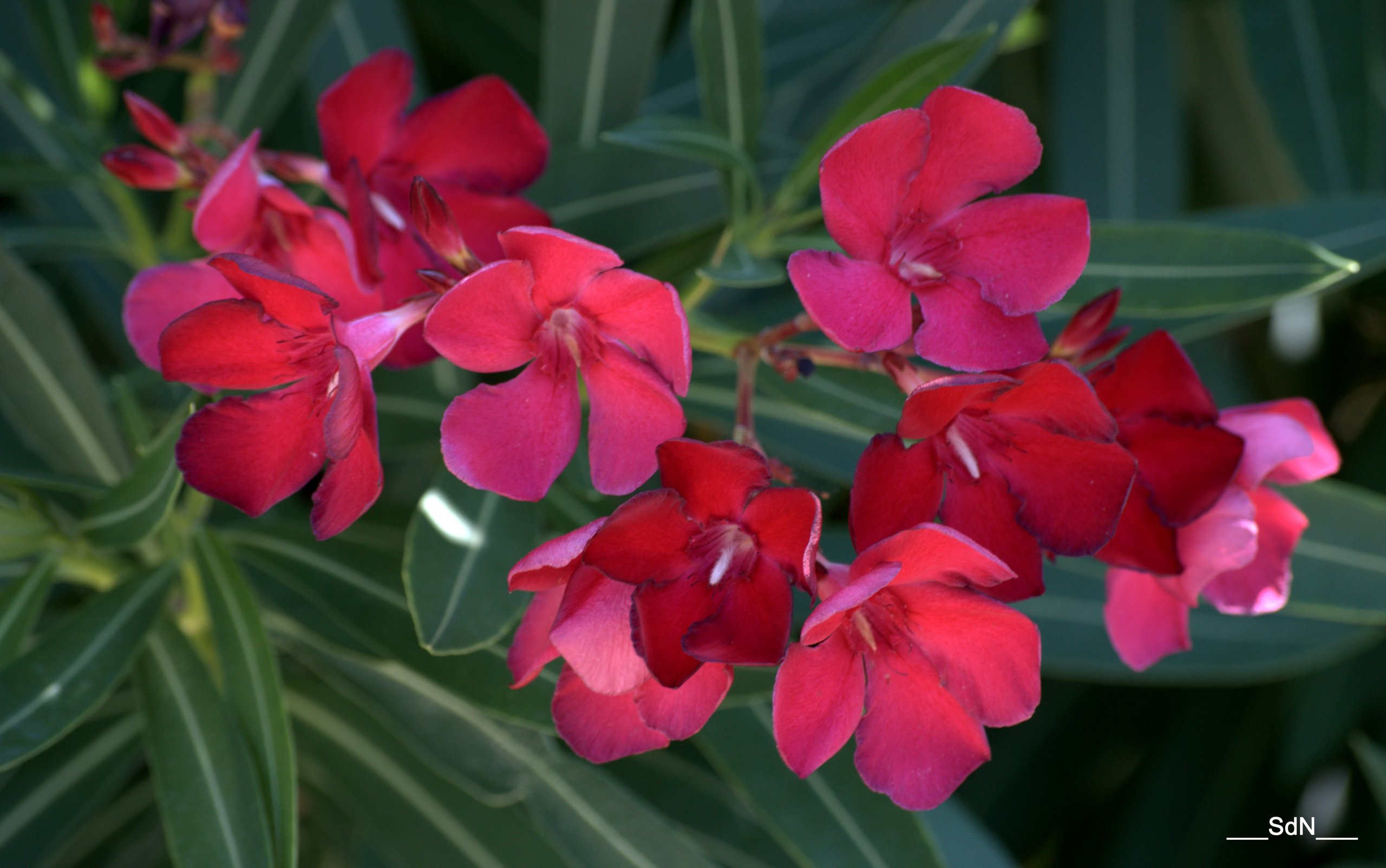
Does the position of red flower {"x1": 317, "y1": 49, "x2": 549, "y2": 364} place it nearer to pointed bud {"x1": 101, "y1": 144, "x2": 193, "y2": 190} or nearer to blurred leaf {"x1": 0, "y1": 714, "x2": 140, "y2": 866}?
pointed bud {"x1": 101, "y1": 144, "x2": 193, "y2": 190}

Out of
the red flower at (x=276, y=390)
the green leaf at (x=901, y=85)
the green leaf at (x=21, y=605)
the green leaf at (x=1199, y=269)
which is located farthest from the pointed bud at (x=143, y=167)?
the green leaf at (x=1199, y=269)

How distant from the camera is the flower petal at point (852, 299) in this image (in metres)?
0.71

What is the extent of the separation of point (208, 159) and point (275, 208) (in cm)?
13

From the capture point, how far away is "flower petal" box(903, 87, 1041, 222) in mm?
764

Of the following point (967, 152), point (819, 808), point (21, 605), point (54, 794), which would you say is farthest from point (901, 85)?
point (54, 794)

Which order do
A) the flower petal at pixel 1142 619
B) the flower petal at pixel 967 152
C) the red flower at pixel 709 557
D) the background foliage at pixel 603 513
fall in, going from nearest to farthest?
the red flower at pixel 709 557 < the flower petal at pixel 967 152 < the flower petal at pixel 1142 619 < the background foliage at pixel 603 513

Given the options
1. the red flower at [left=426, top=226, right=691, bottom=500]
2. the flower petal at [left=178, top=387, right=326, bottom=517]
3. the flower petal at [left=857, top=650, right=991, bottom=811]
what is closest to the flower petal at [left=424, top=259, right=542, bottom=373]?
the red flower at [left=426, top=226, right=691, bottom=500]

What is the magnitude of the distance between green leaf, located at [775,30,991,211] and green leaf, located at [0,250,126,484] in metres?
0.74

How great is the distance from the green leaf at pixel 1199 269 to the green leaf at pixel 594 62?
21.7 inches

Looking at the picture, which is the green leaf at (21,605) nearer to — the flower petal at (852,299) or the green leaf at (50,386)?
the green leaf at (50,386)

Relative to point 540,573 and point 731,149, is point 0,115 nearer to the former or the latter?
point 731,149

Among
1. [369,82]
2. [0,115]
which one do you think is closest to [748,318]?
[369,82]

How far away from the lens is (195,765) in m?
1.01

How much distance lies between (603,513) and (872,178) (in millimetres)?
480
